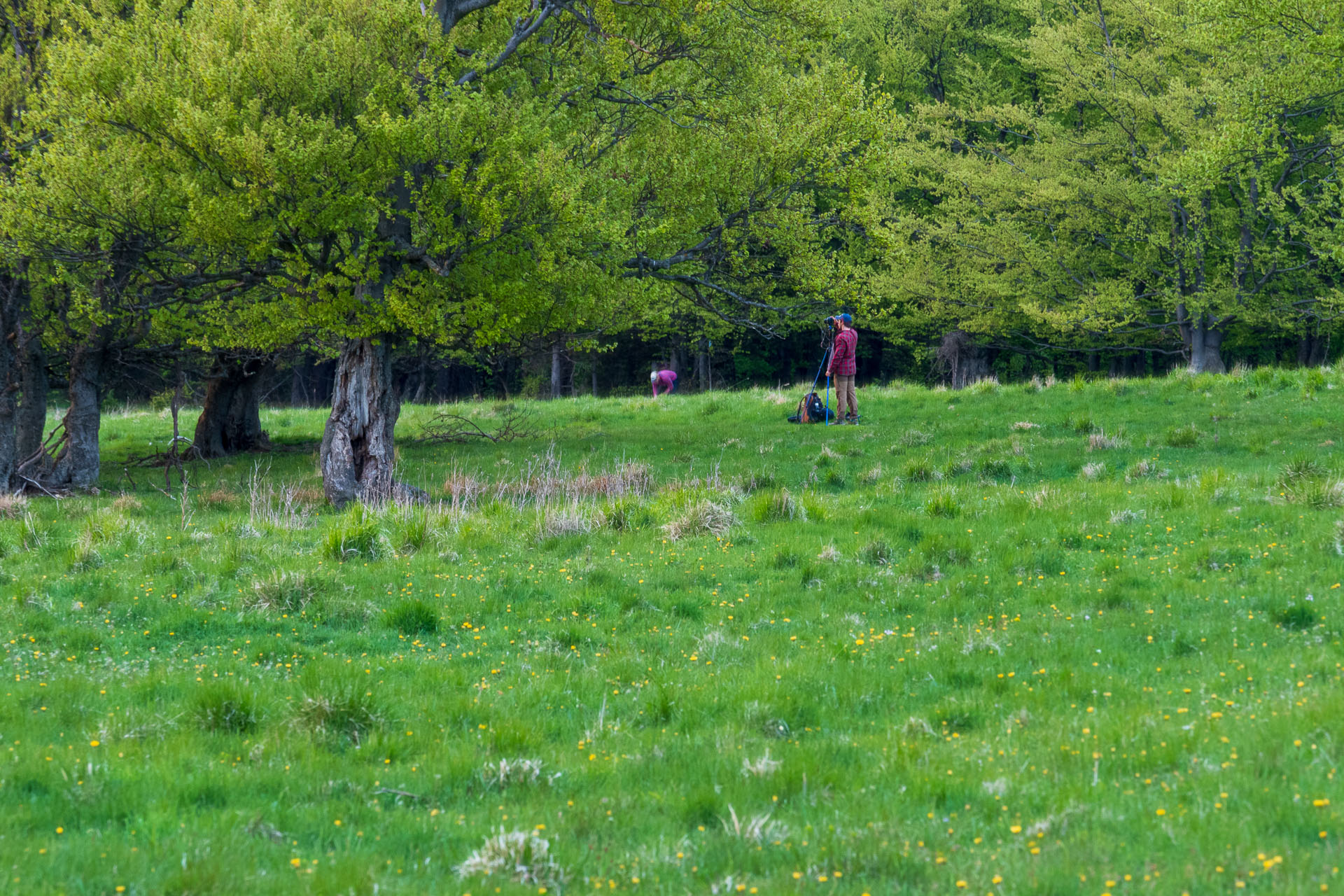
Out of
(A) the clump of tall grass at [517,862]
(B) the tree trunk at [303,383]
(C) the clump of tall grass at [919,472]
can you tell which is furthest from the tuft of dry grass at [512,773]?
(B) the tree trunk at [303,383]

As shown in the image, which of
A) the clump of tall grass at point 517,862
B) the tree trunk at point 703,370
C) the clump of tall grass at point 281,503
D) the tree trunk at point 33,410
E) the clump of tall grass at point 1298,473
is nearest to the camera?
the clump of tall grass at point 517,862

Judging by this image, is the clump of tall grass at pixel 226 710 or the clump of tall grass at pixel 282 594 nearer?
the clump of tall grass at pixel 226 710

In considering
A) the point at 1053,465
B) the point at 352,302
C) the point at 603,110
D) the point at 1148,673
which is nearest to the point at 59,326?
the point at 352,302

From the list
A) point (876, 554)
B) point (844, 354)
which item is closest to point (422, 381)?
point (844, 354)

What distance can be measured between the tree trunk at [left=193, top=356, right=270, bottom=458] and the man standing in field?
467 inches

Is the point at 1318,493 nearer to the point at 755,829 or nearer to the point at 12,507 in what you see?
the point at 755,829

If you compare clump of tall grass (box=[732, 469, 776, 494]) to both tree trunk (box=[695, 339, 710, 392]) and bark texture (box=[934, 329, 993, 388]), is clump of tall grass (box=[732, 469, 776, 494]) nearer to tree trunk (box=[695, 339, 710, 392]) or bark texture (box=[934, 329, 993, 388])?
bark texture (box=[934, 329, 993, 388])

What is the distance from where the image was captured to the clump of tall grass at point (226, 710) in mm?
5938

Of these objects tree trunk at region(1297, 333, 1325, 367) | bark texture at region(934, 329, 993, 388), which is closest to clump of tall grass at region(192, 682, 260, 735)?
bark texture at region(934, 329, 993, 388)

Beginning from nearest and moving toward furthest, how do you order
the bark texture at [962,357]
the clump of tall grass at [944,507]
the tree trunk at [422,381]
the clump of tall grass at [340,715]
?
the clump of tall grass at [340,715] < the clump of tall grass at [944,507] < the tree trunk at [422,381] < the bark texture at [962,357]

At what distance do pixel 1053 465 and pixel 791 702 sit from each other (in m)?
9.91

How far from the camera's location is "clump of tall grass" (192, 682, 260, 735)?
5.94 metres

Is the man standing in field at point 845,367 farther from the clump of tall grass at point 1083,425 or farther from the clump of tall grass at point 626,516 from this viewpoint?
the clump of tall grass at point 626,516

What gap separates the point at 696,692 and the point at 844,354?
15.0 metres
